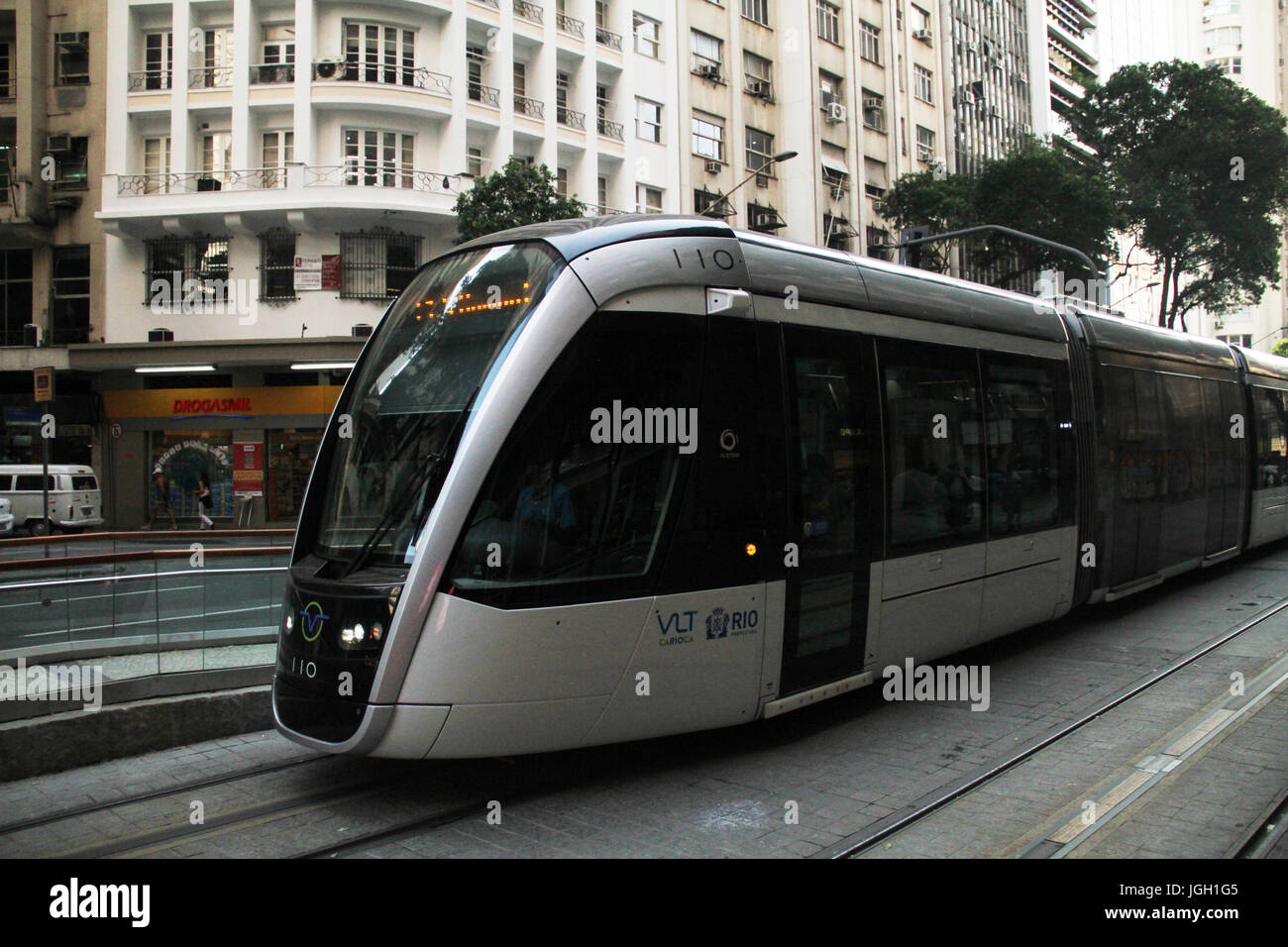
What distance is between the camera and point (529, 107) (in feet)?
94.4

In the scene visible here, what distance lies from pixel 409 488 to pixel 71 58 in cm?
2939

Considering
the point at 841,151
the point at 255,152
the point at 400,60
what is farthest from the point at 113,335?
the point at 841,151

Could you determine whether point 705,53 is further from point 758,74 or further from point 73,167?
point 73,167

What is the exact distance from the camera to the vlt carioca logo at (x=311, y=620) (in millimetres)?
5230

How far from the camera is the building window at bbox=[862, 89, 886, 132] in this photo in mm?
39500

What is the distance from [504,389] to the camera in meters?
5.04

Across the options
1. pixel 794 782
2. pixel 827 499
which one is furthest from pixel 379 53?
pixel 794 782

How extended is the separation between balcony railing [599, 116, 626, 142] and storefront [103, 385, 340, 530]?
37.0 feet

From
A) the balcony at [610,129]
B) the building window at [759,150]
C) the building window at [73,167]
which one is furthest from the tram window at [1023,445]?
the building window at [73,167]

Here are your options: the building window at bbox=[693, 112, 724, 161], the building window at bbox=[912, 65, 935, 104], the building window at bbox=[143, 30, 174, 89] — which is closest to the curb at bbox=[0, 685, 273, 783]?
the building window at bbox=[143, 30, 174, 89]

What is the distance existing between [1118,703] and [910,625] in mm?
1814

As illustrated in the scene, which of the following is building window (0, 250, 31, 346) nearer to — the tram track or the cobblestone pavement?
the cobblestone pavement
